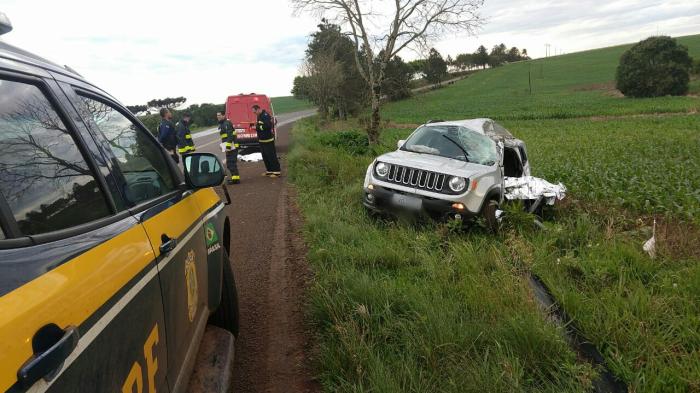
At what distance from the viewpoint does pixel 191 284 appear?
240 centimetres

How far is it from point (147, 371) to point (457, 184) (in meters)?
4.92

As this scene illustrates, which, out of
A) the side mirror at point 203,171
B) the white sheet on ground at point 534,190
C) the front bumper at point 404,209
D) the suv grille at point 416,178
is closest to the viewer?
the side mirror at point 203,171

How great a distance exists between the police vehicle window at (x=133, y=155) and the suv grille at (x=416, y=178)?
156 inches

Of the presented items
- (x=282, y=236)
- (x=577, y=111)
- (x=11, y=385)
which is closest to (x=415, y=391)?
(x=11, y=385)

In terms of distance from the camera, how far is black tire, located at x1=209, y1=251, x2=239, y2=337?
Answer: 331cm

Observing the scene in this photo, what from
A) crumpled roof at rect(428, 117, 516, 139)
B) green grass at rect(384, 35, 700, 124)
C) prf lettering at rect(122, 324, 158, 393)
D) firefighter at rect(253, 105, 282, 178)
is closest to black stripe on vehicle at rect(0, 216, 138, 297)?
prf lettering at rect(122, 324, 158, 393)

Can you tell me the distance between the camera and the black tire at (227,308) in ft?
10.9

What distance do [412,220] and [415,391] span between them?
3.62 m

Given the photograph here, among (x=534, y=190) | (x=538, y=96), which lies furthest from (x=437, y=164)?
(x=538, y=96)

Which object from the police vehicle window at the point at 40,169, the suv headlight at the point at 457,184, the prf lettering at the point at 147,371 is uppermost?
the police vehicle window at the point at 40,169

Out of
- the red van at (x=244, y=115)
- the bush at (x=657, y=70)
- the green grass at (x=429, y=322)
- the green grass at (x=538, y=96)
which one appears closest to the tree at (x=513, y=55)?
the green grass at (x=538, y=96)

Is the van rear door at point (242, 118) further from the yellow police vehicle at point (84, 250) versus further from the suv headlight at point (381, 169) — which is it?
the yellow police vehicle at point (84, 250)

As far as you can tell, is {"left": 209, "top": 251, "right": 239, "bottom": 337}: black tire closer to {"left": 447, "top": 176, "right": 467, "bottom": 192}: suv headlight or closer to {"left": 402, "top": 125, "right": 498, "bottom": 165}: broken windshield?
{"left": 447, "top": 176, "right": 467, "bottom": 192}: suv headlight

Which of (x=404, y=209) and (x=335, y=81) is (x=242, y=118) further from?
(x=335, y=81)
